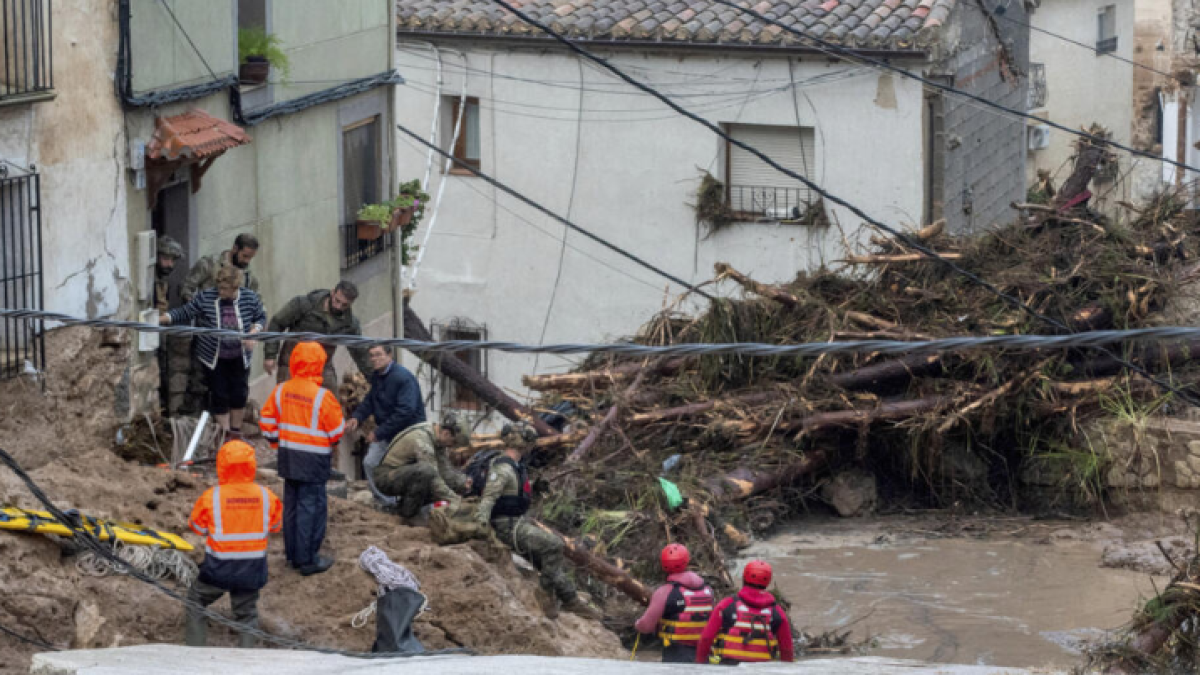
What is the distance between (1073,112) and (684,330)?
2072 cm

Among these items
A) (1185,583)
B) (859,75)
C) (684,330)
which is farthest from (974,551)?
(859,75)

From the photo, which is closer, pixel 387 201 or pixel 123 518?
pixel 123 518

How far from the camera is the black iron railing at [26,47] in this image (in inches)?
419

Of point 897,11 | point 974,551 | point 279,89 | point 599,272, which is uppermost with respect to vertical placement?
point 897,11

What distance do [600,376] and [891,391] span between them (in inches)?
107

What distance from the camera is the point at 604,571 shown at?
455 inches

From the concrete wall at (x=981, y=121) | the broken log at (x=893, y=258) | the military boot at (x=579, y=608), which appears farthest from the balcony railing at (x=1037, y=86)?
the military boot at (x=579, y=608)

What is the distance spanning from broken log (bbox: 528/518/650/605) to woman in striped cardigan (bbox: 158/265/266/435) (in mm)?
2549

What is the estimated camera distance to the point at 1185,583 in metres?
8.92

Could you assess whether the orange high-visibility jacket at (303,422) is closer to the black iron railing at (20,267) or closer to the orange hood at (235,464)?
the orange hood at (235,464)

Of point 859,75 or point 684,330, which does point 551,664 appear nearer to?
point 684,330

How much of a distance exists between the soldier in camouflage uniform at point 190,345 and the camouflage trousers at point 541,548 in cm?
291

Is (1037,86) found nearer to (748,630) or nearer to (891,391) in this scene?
(891,391)

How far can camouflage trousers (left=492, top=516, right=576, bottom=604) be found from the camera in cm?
1082
